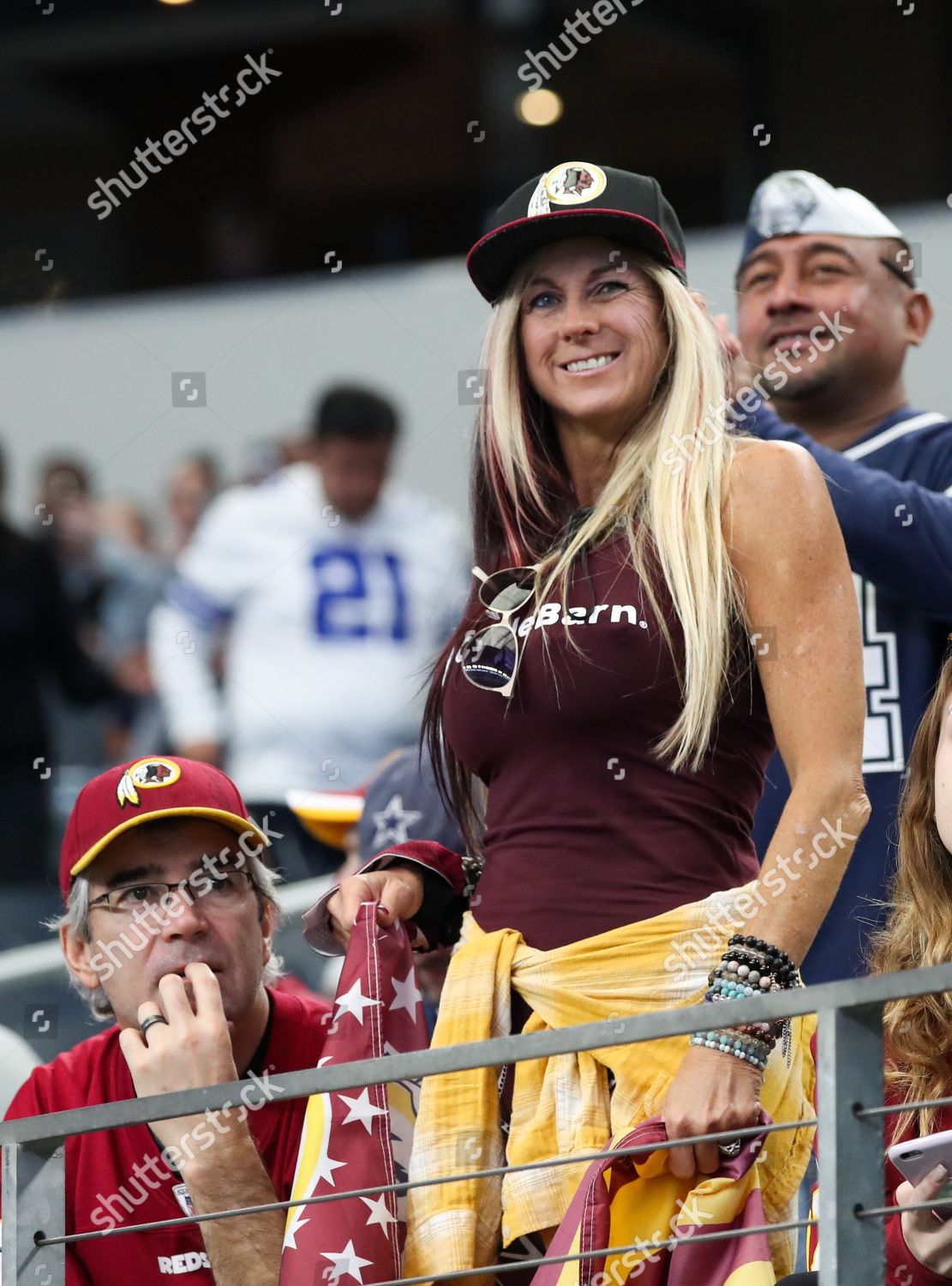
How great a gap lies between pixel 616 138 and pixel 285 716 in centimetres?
494

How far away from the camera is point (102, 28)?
1066 centimetres

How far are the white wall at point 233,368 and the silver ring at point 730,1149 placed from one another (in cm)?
605

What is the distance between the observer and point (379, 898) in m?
2.52

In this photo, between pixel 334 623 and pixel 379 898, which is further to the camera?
pixel 334 623

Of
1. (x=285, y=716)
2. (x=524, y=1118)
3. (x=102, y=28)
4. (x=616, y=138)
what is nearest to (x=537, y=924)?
(x=524, y=1118)

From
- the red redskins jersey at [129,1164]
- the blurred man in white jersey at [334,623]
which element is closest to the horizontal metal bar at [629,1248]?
the red redskins jersey at [129,1164]

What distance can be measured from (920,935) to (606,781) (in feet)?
1.32

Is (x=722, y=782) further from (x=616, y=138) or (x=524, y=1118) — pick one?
(x=616, y=138)

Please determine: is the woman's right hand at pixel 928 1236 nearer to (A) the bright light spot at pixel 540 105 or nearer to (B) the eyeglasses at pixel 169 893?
(B) the eyeglasses at pixel 169 893

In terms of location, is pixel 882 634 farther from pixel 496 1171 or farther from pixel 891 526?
pixel 496 1171

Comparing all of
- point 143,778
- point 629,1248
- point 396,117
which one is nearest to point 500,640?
point 143,778

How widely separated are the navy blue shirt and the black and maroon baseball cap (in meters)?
0.46

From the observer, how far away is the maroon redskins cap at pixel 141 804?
109 inches

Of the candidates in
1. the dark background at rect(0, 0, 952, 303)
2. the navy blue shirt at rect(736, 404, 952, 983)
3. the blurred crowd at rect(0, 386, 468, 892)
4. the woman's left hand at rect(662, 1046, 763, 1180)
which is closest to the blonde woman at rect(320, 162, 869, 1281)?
the woman's left hand at rect(662, 1046, 763, 1180)
